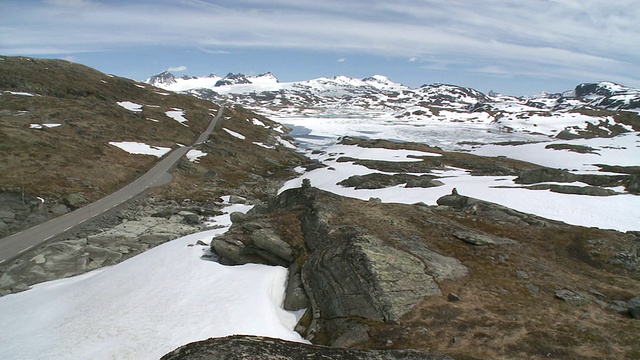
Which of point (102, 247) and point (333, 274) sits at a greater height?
point (333, 274)

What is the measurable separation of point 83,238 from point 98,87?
98.1m

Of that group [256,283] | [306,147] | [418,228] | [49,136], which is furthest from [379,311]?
[306,147]

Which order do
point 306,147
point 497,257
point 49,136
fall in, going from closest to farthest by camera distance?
point 497,257
point 49,136
point 306,147

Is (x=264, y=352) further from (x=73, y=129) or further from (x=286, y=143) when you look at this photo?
(x=286, y=143)

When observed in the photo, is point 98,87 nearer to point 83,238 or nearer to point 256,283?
point 83,238

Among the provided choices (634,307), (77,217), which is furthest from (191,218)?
(634,307)

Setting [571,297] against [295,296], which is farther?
[295,296]

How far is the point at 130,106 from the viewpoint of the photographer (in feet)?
348

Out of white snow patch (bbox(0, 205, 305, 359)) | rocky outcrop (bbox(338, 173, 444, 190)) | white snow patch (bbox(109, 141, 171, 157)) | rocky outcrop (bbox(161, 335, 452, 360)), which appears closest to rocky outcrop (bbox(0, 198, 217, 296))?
white snow patch (bbox(0, 205, 305, 359))

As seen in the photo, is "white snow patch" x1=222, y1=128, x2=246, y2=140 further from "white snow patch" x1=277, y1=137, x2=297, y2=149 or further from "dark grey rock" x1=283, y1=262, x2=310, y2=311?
"dark grey rock" x1=283, y1=262, x2=310, y2=311

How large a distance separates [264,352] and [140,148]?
244 feet

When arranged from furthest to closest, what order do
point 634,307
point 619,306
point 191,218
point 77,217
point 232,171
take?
point 232,171 < point 191,218 < point 77,217 < point 619,306 < point 634,307

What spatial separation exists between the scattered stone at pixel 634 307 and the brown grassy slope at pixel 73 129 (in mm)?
54408

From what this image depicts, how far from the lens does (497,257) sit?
20.7 metres
